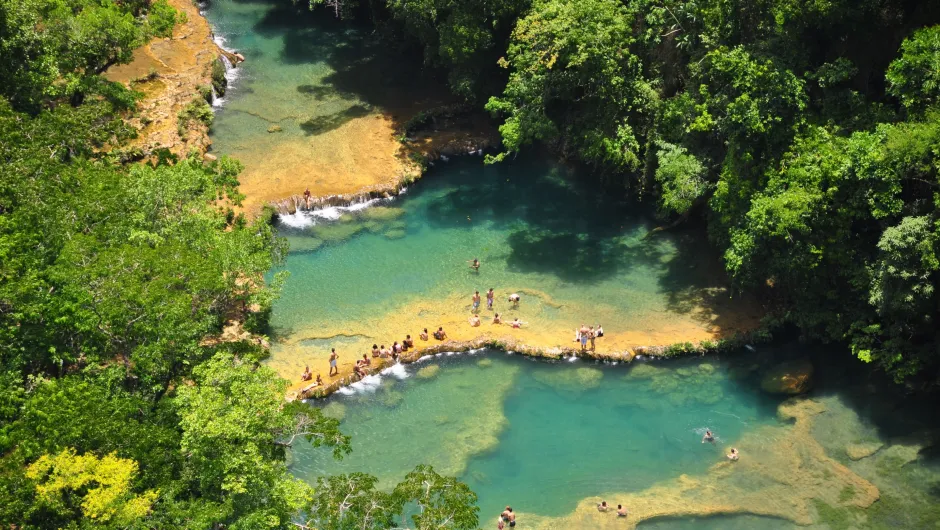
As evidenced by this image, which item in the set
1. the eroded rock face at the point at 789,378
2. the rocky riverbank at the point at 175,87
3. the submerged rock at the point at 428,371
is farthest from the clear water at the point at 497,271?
the rocky riverbank at the point at 175,87

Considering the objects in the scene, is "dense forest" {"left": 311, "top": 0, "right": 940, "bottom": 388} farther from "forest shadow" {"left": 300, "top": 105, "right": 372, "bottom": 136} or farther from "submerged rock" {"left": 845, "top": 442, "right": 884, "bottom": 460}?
"forest shadow" {"left": 300, "top": 105, "right": 372, "bottom": 136}

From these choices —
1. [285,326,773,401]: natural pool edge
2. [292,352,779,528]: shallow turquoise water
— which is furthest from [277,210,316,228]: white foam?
[292,352,779,528]: shallow turquoise water

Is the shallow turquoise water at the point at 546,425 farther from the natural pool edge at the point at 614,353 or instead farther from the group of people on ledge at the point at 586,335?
the group of people on ledge at the point at 586,335

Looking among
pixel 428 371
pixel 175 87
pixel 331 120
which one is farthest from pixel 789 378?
pixel 175 87

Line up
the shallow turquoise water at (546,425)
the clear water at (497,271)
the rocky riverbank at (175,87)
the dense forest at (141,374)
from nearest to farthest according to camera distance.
→ the dense forest at (141,374)
the shallow turquoise water at (546,425)
the clear water at (497,271)
the rocky riverbank at (175,87)

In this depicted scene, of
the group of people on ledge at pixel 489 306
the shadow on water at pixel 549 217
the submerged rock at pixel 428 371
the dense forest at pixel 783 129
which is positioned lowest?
the submerged rock at pixel 428 371

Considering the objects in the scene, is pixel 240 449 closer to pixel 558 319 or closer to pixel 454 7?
pixel 558 319

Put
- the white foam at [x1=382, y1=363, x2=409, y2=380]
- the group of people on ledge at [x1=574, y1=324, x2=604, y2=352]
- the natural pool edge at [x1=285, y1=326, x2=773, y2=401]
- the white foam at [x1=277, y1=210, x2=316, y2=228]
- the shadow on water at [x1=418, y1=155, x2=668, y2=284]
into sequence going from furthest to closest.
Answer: the white foam at [x1=277, y1=210, x2=316, y2=228], the shadow on water at [x1=418, y1=155, x2=668, y2=284], the group of people on ledge at [x1=574, y1=324, x2=604, y2=352], the natural pool edge at [x1=285, y1=326, x2=773, y2=401], the white foam at [x1=382, y1=363, x2=409, y2=380]

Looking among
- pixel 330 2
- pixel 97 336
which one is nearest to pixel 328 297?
pixel 97 336
